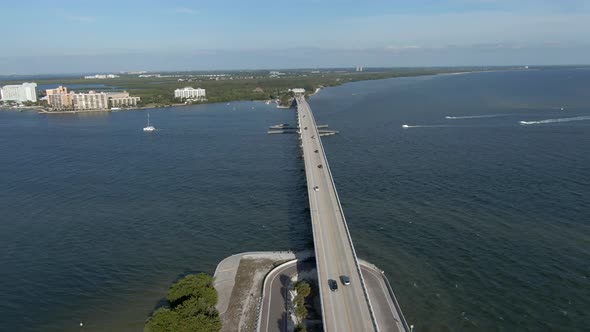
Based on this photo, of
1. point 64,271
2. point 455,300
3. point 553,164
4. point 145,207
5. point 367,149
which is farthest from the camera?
point 367,149

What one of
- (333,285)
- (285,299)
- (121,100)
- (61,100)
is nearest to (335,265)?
(333,285)

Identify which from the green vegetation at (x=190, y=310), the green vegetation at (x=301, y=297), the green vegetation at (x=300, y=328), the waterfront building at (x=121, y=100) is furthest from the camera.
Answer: the waterfront building at (x=121, y=100)

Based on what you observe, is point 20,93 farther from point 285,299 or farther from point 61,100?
point 285,299

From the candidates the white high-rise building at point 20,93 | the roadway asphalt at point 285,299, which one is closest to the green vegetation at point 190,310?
the roadway asphalt at point 285,299

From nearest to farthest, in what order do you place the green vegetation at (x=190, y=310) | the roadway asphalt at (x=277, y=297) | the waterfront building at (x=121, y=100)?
1. the green vegetation at (x=190, y=310)
2. the roadway asphalt at (x=277, y=297)
3. the waterfront building at (x=121, y=100)

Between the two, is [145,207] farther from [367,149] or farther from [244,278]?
[367,149]

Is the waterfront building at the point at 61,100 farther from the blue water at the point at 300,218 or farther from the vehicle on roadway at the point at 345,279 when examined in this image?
the vehicle on roadway at the point at 345,279

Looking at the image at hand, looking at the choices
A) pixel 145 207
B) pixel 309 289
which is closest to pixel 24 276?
pixel 145 207
